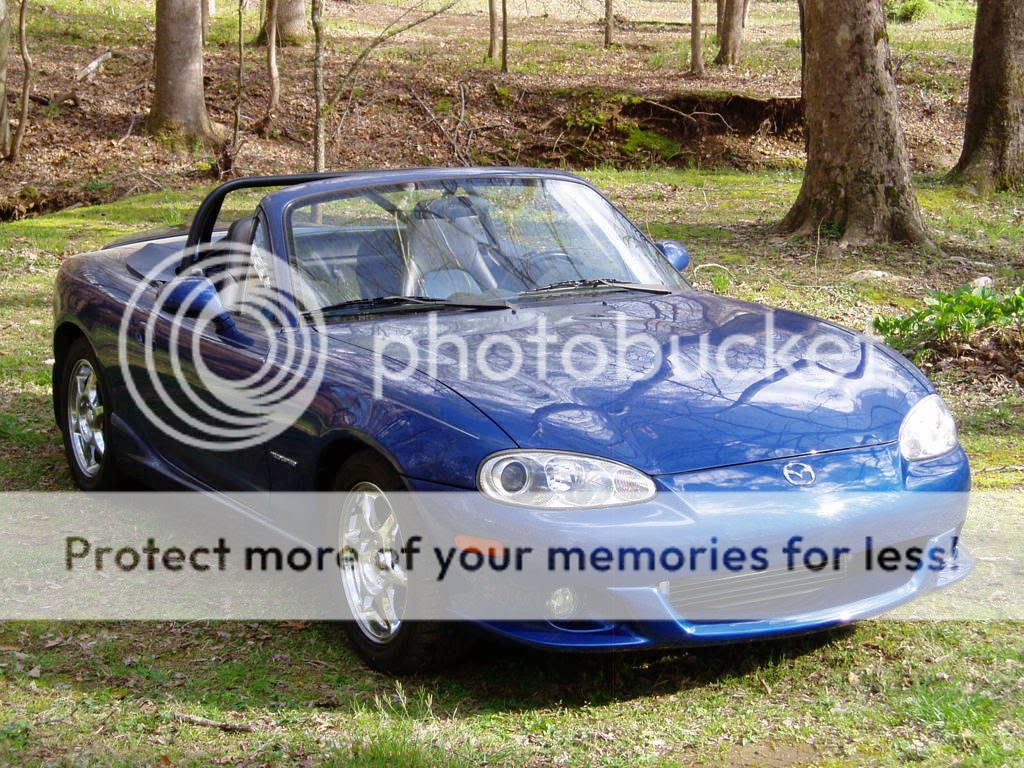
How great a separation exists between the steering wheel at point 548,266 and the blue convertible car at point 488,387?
0.01 m

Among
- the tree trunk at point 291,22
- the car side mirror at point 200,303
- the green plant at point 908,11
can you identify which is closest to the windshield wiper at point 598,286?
the car side mirror at point 200,303

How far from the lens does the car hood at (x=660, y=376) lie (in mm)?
3557

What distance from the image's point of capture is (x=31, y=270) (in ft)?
35.7

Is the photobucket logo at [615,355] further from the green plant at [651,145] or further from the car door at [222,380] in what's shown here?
the green plant at [651,145]

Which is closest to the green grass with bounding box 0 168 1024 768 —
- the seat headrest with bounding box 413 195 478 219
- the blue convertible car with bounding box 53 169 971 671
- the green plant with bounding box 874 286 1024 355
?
the blue convertible car with bounding box 53 169 971 671

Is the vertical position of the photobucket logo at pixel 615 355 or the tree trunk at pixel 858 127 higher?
the tree trunk at pixel 858 127

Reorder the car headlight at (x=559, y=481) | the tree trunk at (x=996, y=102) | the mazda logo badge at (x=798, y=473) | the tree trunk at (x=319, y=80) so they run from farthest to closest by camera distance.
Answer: the tree trunk at (x=996, y=102) < the tree trunk at (x=319, y=80) < the mazda logo badge at (x=798, y=473) < the car headlight at (x=559, y=481)

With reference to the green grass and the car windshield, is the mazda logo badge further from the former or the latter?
the car windshield

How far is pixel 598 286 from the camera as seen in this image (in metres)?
4.91

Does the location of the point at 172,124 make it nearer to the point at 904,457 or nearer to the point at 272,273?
the point at 272,273

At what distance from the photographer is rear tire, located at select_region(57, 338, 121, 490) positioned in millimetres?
5605

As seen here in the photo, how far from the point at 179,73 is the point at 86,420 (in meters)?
11.8

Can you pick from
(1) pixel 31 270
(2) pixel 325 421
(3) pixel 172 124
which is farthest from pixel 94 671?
(3) pixel 172 124

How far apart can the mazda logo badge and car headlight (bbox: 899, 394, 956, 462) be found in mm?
422
